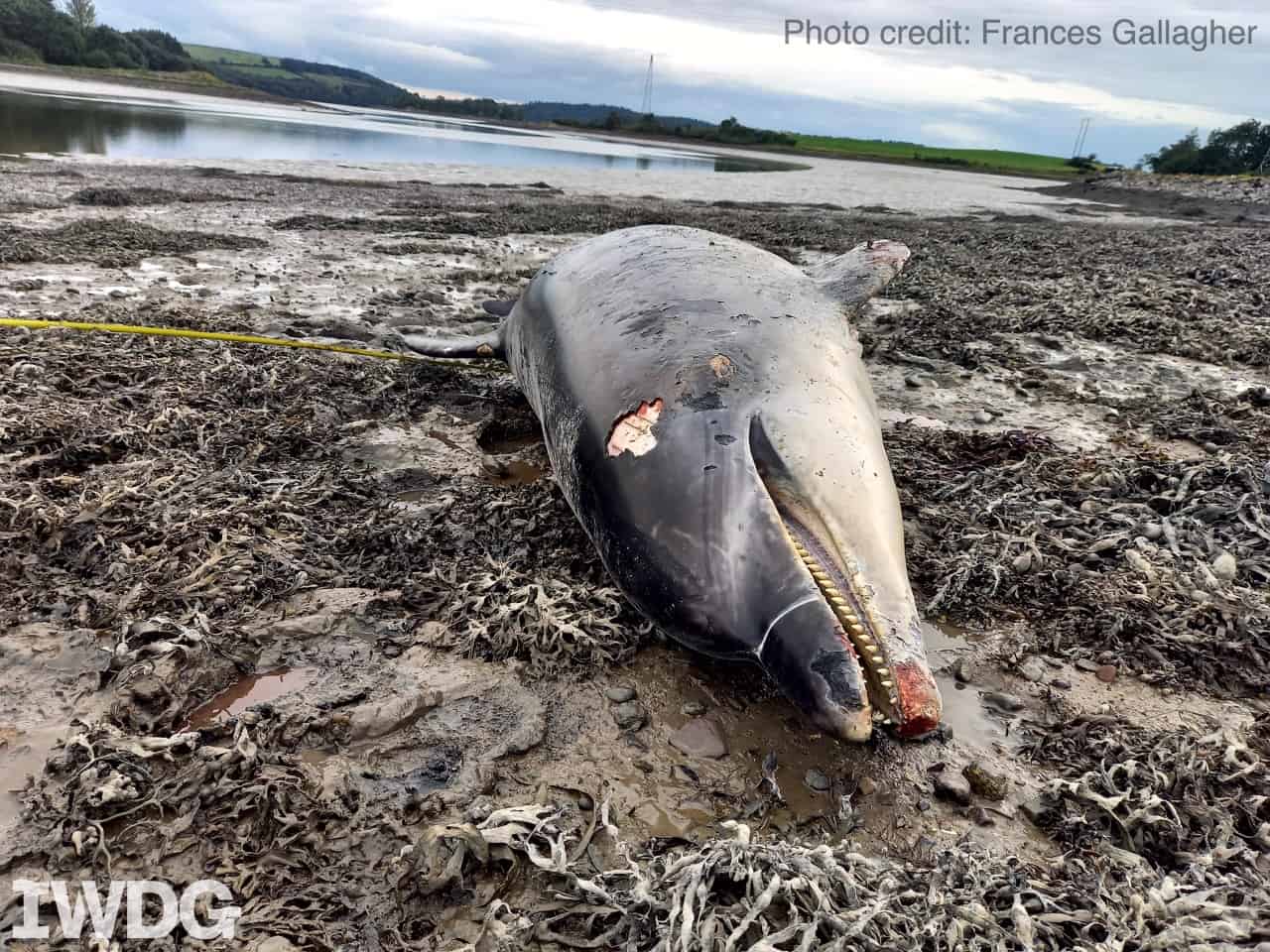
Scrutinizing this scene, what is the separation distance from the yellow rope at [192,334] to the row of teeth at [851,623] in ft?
16.5

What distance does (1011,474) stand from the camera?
4.79 m

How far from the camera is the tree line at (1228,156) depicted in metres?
56.5

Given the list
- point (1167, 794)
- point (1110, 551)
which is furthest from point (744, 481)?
point (1110, 551)

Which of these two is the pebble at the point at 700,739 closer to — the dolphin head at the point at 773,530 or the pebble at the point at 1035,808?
the dolphin head at the point at 773,530

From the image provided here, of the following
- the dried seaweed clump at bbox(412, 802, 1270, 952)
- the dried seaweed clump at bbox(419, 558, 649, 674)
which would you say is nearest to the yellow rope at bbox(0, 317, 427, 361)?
the dried seaweed clump at bbox(419, 558, 649, 674)

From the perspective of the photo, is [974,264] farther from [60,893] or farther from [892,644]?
[60,893]

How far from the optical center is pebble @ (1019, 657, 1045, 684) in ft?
10.2

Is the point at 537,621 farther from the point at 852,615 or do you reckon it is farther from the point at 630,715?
the point at 852,615

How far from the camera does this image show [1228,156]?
2303 inches

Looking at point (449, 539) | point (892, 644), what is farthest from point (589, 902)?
point (449, 539)

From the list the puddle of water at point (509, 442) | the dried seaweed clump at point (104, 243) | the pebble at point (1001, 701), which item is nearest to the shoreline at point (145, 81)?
the dried seaweed clump at point (104, 243)

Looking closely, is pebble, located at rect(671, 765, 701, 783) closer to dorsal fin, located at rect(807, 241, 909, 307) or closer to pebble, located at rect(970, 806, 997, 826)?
pebble, located at rect(970, 806, 997, 826)

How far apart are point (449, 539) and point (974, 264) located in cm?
1167

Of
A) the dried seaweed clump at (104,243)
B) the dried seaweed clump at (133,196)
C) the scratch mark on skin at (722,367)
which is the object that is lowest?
the scratch mark on skin at (722,367)
